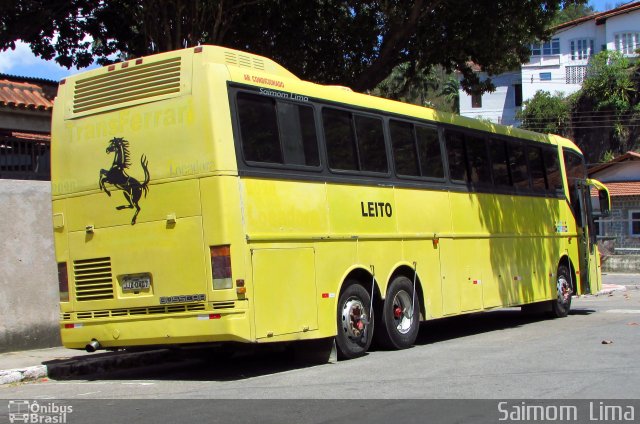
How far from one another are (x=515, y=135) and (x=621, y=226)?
91.5 ft

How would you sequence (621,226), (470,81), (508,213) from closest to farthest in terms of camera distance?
(508,213), (470,81), (621,226)

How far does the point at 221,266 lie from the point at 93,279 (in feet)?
6.43

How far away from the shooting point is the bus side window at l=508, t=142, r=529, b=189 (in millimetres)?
14469

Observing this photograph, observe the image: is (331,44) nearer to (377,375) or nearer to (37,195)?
(37,195)

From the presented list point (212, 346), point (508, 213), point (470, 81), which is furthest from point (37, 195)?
point (470, 81)

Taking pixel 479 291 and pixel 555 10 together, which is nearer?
pixel 479 291

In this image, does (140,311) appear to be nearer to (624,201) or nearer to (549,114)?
(624,201)

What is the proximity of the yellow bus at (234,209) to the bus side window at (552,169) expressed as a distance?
5.04m

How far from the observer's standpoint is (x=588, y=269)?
17031mm

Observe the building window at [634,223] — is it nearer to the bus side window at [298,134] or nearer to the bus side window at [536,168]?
the bus side window at [536,168]

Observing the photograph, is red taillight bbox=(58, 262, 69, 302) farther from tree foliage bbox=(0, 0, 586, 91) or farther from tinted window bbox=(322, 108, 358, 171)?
tree foliage bbox=(0, 0, 586, 91)

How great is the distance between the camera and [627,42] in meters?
60.5

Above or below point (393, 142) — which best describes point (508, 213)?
below

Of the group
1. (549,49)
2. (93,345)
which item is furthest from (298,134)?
(549,49)
